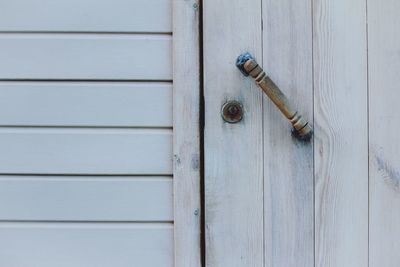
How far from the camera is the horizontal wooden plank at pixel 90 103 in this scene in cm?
108

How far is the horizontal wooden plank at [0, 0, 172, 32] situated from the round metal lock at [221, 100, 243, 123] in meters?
0.21

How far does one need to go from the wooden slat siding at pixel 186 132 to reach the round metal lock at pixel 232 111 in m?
0.06

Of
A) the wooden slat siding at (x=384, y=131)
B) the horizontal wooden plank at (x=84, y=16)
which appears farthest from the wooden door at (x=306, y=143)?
the horizontal wooden plank at (x=84, y=16)

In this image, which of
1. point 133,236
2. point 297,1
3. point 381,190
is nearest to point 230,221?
point 133,236

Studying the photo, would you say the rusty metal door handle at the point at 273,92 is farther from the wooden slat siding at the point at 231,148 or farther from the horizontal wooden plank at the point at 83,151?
the horizontal wooden plank at the point at 83,151

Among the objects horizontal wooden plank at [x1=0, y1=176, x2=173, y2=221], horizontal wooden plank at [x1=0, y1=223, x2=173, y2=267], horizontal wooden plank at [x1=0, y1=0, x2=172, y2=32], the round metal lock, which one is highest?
horizontal wooden plank at [x1=0, y1=0, x2=172, y2=32]

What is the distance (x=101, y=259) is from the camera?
110 cm

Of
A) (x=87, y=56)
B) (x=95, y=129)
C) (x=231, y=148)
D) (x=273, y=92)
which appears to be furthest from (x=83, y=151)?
(x=273, y=92)

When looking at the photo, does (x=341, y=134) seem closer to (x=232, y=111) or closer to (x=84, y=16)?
(x=232, y=111)

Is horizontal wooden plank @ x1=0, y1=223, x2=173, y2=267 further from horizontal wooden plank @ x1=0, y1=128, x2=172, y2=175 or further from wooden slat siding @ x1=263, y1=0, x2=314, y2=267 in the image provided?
wooden slat siding @ x1=263, y1=0, x2=314, y2=267

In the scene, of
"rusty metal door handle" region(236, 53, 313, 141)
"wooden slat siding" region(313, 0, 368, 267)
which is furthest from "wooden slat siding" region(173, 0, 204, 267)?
"wooden slat siding" region(313, 0, 368, 267)

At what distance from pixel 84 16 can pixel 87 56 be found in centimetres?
9

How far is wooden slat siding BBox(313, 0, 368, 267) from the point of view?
1.08m

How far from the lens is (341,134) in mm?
1086
